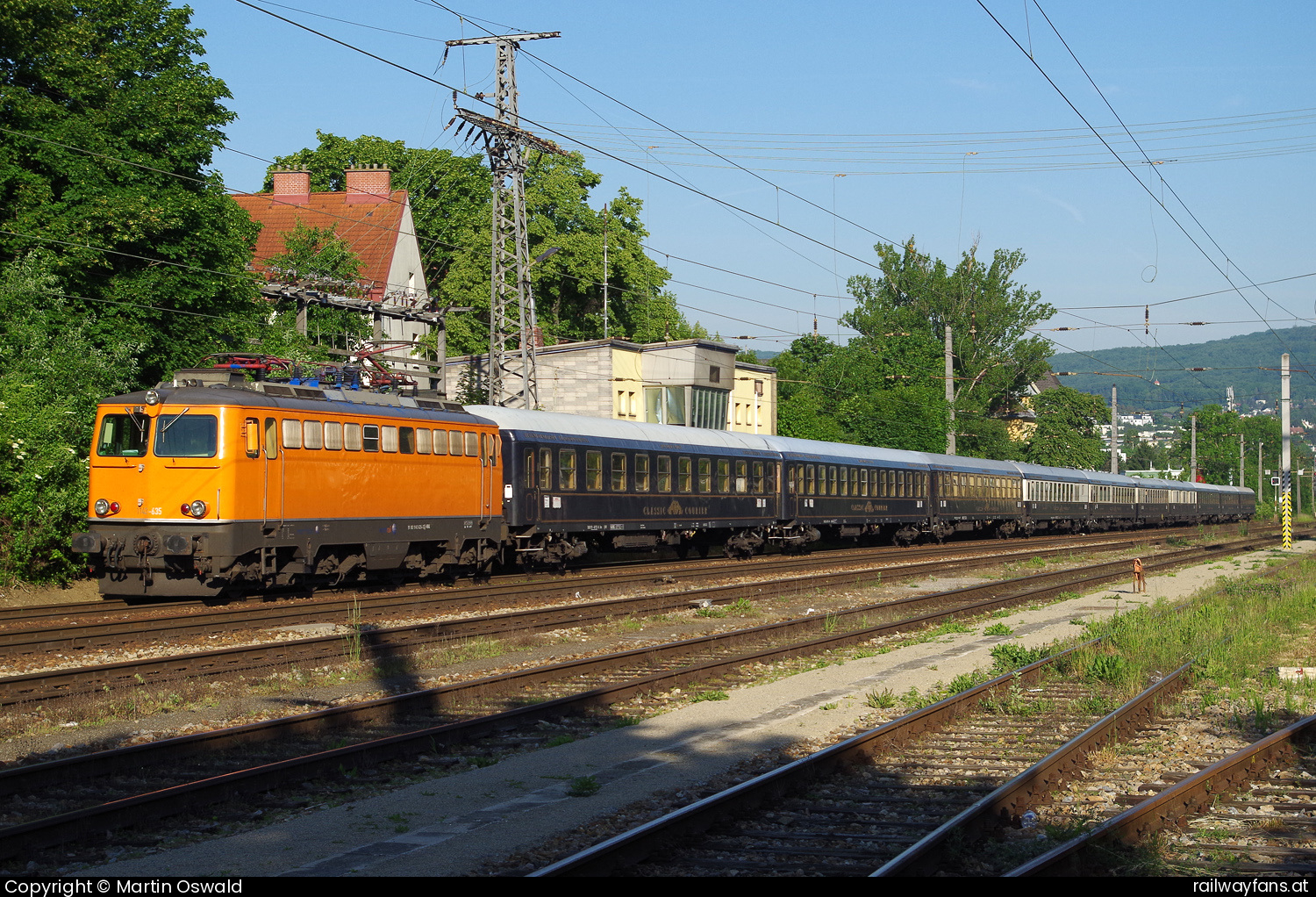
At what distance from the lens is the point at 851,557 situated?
33.6 meters

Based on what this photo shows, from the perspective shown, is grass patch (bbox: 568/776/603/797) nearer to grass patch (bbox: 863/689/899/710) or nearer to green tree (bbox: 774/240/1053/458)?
grass patch (bbox: 863/689/899/710)

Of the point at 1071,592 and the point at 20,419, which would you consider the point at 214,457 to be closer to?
the point at 20,419

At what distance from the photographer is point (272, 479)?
1750 cm

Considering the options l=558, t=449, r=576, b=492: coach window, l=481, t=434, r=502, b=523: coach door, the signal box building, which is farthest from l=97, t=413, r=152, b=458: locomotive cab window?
the signal box building

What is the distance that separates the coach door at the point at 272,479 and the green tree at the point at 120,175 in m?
9.12

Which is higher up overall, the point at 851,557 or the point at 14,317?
the point at 14,317

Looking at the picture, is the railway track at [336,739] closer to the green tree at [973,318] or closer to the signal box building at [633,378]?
the signal box building at [633,378]

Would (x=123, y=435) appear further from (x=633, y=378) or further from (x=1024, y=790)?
(x=633, y=378)

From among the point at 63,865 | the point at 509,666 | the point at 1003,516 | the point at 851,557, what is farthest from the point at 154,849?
the point at 1003,516

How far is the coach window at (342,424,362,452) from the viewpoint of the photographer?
18938 millimetres

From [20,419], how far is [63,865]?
1498cm

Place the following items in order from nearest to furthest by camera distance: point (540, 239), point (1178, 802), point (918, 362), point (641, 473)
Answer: point (1178, 802), point (641, 473), point (540, 239), point (918, 362)

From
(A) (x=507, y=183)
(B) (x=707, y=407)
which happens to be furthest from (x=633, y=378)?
(A) (x=507, y=183)

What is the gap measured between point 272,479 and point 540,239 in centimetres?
4172
